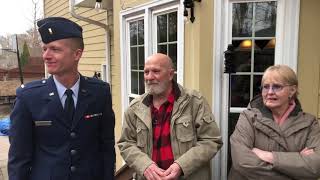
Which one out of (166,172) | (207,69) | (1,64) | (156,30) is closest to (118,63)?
(156,30)

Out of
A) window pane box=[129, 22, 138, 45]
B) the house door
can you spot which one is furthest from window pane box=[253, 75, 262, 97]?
window pane box=[129, 22, 138, 45]

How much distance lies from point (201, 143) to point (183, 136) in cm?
16

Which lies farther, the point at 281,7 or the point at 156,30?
the point at 156,30

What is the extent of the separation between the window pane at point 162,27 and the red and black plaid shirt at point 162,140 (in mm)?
1831

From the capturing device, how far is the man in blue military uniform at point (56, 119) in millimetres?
1814

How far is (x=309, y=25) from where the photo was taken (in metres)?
3.01

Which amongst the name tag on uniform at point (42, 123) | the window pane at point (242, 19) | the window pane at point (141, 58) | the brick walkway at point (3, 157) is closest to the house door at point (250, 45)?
the window pane at point (242, 19)

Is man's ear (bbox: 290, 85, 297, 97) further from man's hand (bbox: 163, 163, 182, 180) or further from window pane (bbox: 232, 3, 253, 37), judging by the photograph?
window pane (bbox: 232, 3, 253, 37)

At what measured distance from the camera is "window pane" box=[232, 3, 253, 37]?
325 centimetres

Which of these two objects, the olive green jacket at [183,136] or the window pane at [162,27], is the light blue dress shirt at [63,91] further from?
the window pane at [162,27]

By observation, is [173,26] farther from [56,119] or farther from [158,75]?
[56,119]

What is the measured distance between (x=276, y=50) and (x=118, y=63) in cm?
300

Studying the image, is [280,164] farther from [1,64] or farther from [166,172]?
[1,64]

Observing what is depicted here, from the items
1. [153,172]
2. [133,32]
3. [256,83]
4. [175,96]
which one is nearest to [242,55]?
[256,83]
